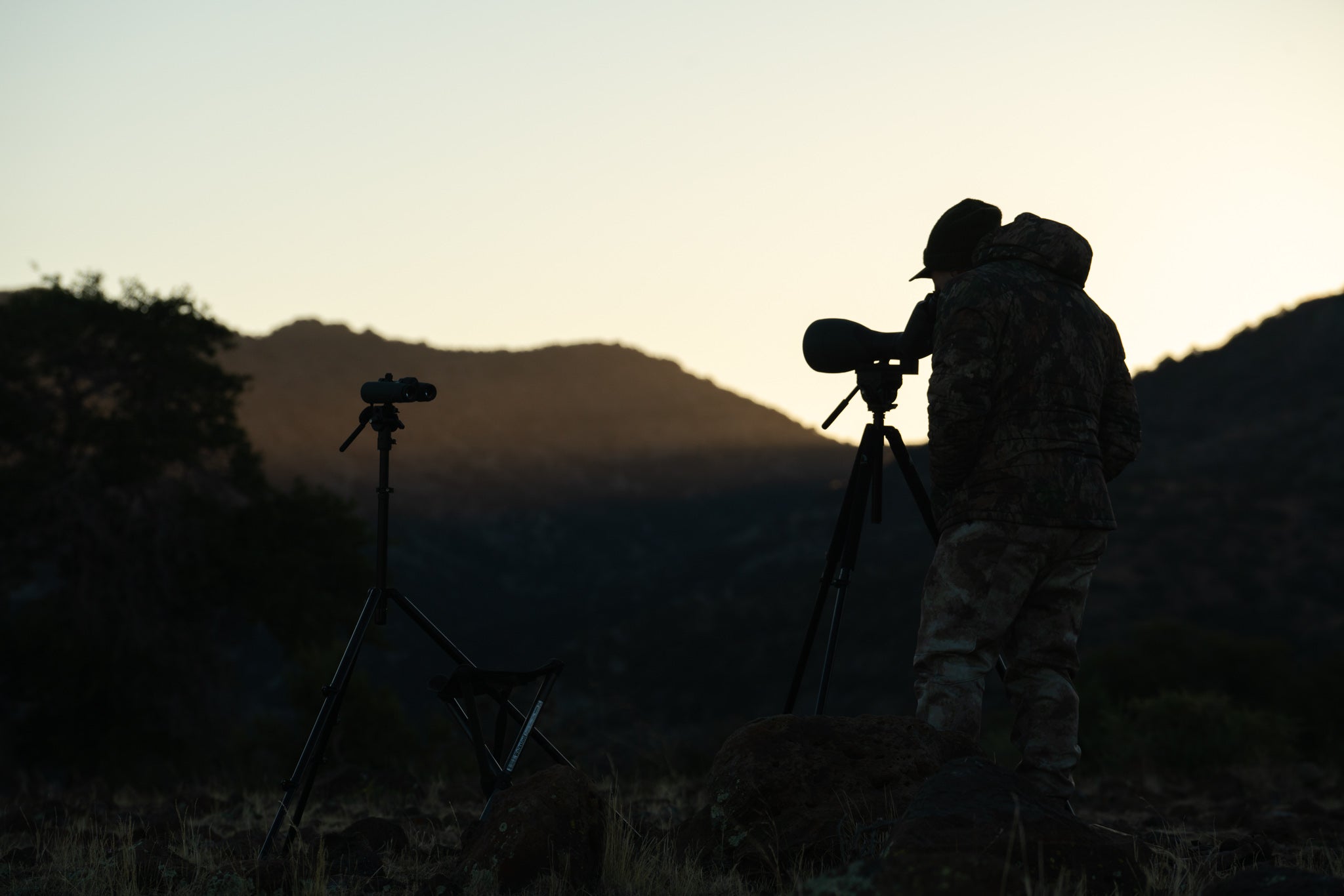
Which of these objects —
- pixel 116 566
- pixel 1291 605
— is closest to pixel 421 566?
pixel 1291 605

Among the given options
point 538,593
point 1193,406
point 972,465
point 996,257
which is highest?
point 1193,406

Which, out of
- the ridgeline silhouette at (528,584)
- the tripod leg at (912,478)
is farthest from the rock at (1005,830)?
the ridgeline silhouette at (528,584)

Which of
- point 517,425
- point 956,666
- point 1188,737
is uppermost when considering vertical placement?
point 517,425

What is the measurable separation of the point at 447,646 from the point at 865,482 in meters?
1.77

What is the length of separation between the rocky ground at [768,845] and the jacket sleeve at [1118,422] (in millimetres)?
1198

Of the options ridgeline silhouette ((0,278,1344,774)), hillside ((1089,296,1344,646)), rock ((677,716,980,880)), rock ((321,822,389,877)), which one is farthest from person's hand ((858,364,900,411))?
hillside ((1089,296,1344,646))

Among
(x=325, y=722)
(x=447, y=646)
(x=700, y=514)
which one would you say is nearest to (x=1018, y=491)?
(x=447, y=646)

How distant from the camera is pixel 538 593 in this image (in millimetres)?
96375

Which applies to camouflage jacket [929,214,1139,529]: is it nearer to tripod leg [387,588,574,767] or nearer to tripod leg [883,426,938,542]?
tripod leg [883,426,938,542]

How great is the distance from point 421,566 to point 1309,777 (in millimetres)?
86906

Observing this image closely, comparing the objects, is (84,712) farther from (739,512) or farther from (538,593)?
(739,512)

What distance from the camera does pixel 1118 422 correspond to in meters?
4.34

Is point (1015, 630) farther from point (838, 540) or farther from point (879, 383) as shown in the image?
point (879, 383)

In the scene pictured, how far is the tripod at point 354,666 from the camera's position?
4.27 m
